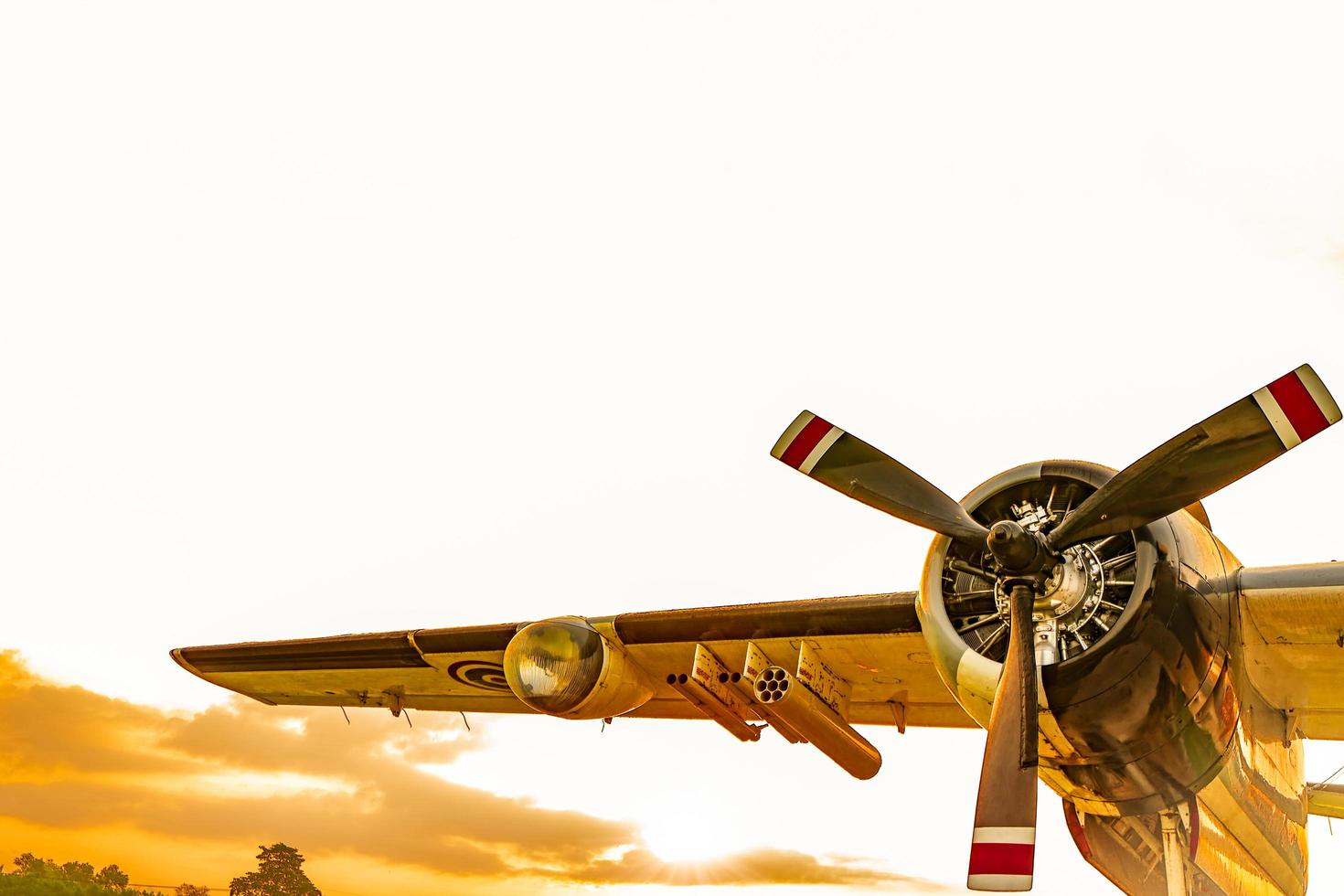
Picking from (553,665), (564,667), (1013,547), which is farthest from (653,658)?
(1013,547)

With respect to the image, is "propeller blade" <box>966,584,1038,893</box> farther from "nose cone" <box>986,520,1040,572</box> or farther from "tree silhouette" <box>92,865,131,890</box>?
"tree silhouette" <box>92,865,131,890</box>

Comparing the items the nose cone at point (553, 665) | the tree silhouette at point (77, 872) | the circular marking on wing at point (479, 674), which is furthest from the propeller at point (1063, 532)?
the tree silhouette at point (77, 872)

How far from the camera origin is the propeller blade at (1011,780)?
7242 millimetres

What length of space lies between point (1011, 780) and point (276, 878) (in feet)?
56.2

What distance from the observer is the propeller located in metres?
7.34

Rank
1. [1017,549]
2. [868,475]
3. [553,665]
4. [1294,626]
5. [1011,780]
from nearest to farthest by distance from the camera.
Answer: [1011,780], [1017,549], [1294,626], [868,475], [553,665]

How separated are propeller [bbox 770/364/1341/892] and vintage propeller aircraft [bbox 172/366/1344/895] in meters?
0.01

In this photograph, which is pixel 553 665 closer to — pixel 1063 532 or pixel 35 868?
pixel 1063 532

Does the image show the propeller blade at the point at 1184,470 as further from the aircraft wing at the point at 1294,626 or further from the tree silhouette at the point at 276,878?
the tree silhouette at the point at 276,878

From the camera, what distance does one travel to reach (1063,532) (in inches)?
308

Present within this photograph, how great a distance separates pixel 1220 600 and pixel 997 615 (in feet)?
5.17

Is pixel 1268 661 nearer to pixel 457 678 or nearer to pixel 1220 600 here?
pixel 1220 600

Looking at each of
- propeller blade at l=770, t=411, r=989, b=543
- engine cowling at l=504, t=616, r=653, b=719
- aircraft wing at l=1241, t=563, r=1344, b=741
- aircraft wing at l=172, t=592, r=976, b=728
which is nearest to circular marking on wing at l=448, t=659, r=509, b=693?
aircraft wing at l=172, t=592, r=976, b=728

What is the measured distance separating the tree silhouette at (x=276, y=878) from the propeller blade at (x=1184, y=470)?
17.7 m
